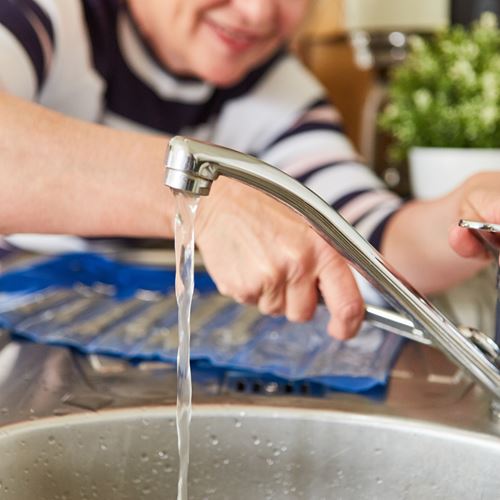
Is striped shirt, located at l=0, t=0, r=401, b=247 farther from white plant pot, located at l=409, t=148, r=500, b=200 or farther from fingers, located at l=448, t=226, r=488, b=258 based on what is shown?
fingers, located at l=448, t=226, r=488, b=258

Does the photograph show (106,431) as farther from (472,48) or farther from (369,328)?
(472,48)

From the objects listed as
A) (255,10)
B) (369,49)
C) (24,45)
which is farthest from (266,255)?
(369,49)

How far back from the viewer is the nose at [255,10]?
1.00 m

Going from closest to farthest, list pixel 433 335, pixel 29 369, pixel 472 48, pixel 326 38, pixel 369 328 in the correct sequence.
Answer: pixel 433 335 → pixel 29 369 → pixel 369 328 → pixel 472 48 → pixel 326 38

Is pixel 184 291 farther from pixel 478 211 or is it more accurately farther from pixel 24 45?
pixel 24 45

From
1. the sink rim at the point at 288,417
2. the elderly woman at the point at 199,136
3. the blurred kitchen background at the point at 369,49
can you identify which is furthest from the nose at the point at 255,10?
the sink rim at the point at 288,417

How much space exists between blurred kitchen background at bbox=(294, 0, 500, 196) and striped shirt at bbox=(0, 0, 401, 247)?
16cm

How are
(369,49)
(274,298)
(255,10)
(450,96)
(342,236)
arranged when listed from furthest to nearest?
(369,49) < (450,96) < (255,10) < (274,298) < (342,236)

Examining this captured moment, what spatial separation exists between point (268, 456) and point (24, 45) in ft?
1.44

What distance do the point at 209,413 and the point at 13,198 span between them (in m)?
0.20

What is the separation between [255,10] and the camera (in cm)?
101

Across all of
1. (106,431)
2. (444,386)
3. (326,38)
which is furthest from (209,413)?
(326,38)

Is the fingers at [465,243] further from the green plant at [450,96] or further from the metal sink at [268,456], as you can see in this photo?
the green plant at [450,96]

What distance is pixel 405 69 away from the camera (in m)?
1.19
